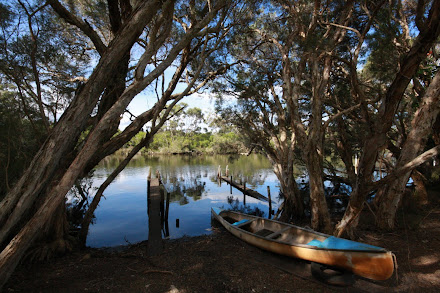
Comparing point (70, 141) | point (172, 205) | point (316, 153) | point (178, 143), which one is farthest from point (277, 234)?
point (178, 143)

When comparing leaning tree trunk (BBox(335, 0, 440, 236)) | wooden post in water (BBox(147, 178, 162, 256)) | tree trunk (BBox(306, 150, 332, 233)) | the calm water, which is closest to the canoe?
tree trunk (BBox(306, 150, 332, 233))

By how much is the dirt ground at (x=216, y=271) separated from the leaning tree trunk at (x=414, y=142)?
1.47 ft

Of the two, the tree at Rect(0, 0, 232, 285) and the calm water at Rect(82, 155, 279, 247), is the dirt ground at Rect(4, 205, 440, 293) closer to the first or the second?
the tree at Rect(0, 0, 232, 285)

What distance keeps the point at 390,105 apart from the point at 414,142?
53.9 inches

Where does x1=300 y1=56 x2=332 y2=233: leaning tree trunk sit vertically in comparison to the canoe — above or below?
above

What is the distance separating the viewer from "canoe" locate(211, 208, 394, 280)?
154 inches

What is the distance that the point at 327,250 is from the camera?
4.48 metres

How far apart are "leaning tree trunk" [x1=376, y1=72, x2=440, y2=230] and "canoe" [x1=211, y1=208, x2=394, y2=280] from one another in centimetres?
233

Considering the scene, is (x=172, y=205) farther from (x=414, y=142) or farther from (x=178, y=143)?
(x=178, y=143)

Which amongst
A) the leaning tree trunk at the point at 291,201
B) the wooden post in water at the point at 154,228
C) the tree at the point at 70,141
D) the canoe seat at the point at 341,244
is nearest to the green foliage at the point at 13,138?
the tree at the point at 70,141

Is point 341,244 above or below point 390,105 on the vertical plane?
below

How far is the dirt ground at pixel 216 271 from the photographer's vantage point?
409cm

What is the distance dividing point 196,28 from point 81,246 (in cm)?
630

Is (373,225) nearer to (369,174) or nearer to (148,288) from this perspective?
(369,174)
